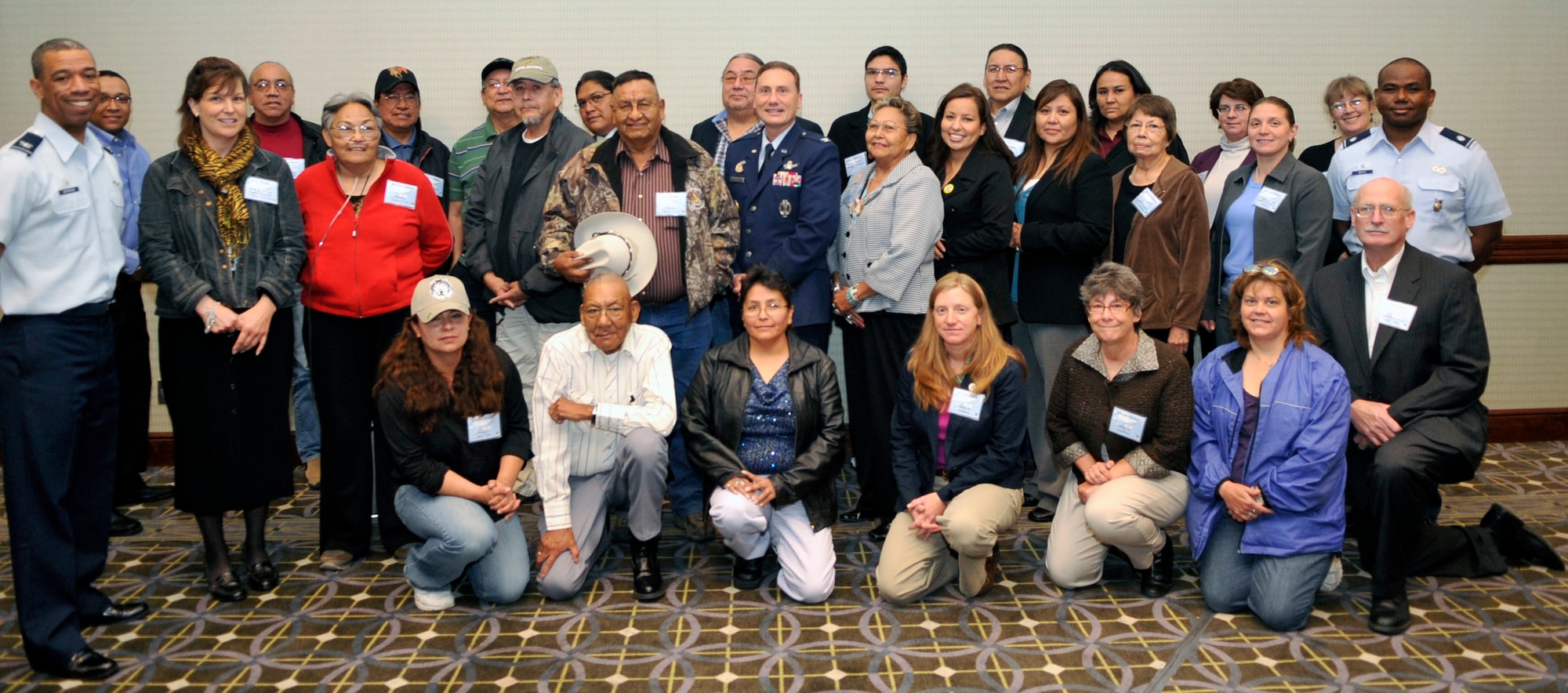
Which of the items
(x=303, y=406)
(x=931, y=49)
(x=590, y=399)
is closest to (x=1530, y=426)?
(x=931, y=49)

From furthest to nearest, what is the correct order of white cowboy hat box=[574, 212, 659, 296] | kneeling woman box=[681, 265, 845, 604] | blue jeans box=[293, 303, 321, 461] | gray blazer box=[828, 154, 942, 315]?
blue jeans box=[293, 303, 321, 461], gray blazer box=[828, 154, 942, 315], white cowboy hat box=[574, 212, 659, 296], kneeling woman box=[681, 265, 845, 604]

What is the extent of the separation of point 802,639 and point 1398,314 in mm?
2072

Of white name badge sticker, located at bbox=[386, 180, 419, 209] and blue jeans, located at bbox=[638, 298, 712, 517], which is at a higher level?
white name badge sticker, located at bbox=[386, 180, 419, 209]

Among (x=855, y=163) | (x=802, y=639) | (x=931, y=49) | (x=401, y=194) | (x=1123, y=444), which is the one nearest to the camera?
(x=802, y=639)

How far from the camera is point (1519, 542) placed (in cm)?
351

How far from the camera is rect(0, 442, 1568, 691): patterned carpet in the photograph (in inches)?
110

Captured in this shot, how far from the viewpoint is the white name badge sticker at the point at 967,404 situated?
332 cm

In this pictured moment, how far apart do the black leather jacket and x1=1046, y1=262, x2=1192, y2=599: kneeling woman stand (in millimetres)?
748

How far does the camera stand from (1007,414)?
336 centimetres

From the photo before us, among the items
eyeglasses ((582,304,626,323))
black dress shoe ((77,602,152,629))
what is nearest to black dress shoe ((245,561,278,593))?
black dress shoe ((77,602,152,629))

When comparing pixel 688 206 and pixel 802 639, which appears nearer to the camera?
pixel 802 639

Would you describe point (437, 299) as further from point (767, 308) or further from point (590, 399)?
point (767, 308)

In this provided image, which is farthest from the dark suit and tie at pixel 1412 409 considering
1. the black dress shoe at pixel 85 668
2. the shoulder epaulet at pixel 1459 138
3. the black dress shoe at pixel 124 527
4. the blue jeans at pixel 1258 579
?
the black dress shoe at pixel 124 527

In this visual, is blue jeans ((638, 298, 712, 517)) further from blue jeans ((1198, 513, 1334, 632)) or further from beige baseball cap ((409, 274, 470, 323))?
blue jeans ((1198, 513, 1334, 632))
